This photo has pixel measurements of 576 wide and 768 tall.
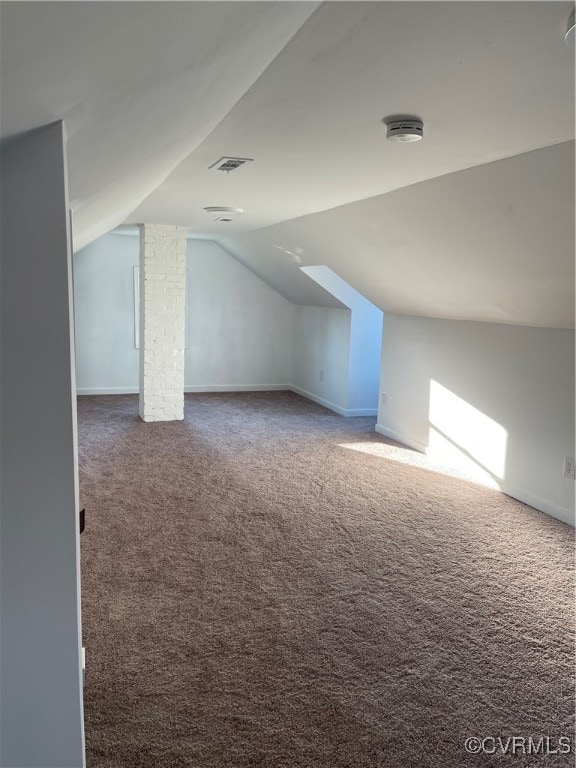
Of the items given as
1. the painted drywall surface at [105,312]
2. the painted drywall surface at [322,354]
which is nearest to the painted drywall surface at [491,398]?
A: the painted drywall surface at [322,354]

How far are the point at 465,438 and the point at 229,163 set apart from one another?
3186 millimetres

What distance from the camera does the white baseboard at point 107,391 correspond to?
808cm

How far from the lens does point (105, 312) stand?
7.95 meters

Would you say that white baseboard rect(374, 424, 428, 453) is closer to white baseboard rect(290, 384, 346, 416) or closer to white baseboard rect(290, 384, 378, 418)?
white baseboard rect(290, 384, 378, 418)

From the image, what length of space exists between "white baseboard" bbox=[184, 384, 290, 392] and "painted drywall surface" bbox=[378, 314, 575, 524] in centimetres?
282

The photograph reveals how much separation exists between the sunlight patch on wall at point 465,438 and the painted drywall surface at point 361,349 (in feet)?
5.78

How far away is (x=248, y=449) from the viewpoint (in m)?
5.77

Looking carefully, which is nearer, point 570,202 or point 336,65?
point 336,65

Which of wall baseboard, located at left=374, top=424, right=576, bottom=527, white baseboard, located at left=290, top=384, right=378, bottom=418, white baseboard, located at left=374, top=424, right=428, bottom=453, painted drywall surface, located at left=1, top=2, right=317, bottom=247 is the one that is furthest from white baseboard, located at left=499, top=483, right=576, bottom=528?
painted drywall surface, located at left=1, top=2, right=317, bottom=247

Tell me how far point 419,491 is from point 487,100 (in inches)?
127

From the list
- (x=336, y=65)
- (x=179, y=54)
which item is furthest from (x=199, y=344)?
(x=179, y=54)

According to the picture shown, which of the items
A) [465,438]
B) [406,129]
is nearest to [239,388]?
[465,438]

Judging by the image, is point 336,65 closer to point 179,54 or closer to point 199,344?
point 179,54

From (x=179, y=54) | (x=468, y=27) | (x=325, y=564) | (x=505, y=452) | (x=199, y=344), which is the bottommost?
(x=325, y=564)
